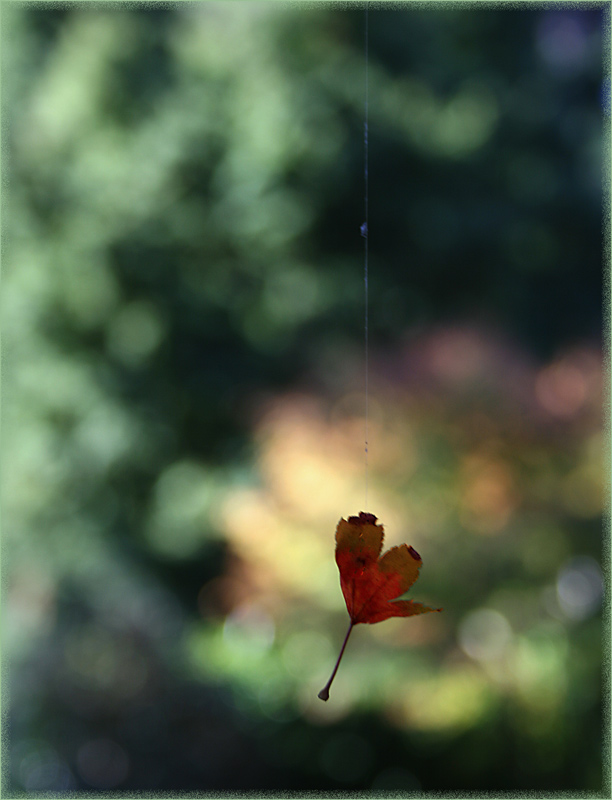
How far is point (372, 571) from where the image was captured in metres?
0.57

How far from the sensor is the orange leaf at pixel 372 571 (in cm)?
57

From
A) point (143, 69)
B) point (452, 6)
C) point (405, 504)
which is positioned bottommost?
point (405, 504)

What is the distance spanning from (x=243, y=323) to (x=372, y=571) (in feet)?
7.92

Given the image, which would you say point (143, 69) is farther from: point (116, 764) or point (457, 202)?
point (116, 764)

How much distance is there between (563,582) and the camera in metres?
2.25

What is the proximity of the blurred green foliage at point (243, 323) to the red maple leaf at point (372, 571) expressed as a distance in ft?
5.87

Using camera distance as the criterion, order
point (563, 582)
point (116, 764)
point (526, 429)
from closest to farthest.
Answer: point (563, 582), point (526, 429), point (116, 764)

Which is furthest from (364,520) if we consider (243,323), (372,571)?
(243,323)

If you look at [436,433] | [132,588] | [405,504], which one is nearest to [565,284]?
[436,433]

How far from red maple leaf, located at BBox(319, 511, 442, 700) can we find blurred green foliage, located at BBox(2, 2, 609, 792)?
179cm

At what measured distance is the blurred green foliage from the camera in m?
2.53

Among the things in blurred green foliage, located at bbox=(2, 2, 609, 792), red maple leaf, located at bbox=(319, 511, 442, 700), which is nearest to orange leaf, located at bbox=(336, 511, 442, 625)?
red maple leaf, located at bbox=(319, 511, 442, 700)

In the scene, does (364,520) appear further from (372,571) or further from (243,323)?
(243,323)

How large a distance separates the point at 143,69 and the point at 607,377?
7.93 feet
